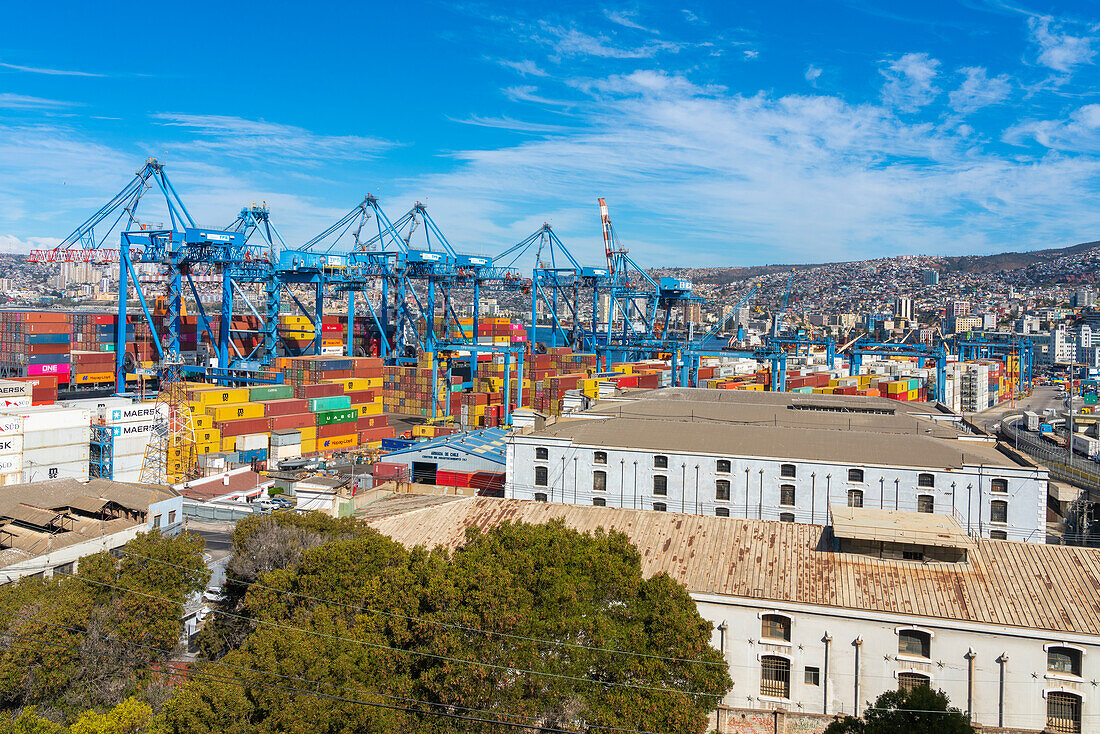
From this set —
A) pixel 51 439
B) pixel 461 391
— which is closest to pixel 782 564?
pixel 51 439

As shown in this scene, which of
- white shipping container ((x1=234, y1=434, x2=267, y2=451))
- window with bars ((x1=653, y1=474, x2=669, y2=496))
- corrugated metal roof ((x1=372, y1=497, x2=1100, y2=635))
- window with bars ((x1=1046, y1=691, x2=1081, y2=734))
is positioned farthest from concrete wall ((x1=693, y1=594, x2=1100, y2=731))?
white shipping container ((x1=234, y1=434, x2=267, y2=451))

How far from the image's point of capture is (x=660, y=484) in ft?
88.9

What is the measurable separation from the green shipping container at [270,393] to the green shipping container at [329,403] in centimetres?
158

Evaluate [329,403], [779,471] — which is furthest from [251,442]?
[779,471]

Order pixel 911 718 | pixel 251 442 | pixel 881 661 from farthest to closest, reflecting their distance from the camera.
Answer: pixel 251 442 < pixel 881 661 < pixel 911 718

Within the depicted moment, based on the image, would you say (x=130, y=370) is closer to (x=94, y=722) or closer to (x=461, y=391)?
(x=461, y=391)

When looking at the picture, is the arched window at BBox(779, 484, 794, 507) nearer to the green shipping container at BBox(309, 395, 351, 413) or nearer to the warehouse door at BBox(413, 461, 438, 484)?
the warehouse door at BBox(413, 461, 438, 484)

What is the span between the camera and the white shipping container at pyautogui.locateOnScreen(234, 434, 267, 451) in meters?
44.4

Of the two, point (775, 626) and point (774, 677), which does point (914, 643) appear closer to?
point (775, 626)

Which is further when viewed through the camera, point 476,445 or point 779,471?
point 476,445

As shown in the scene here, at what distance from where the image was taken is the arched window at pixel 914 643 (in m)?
15.1

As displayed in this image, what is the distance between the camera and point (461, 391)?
6806cm

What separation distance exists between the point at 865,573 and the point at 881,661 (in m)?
1.87

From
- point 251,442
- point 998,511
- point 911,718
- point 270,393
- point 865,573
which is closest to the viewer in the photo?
point 911,718
